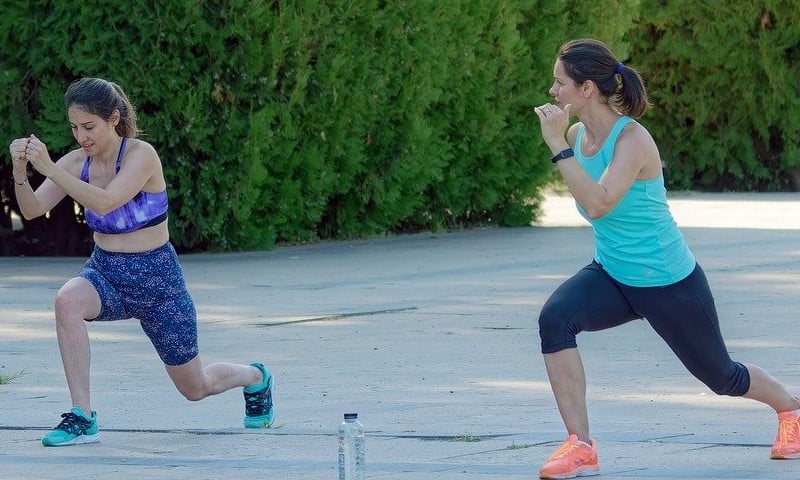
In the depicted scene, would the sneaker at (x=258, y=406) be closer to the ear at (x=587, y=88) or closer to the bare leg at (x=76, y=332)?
the bare leg at (x=76, y=332)

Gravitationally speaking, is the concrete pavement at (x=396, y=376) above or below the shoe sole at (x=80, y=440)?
below

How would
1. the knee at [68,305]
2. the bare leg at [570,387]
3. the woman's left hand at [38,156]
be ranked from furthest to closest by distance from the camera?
the knee at [68,305]
the woman's left hand at [38,156]
the bare leg at [570,387]

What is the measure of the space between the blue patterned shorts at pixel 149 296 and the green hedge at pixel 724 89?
1848cm

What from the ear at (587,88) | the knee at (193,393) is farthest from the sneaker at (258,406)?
the ear at (587,88)

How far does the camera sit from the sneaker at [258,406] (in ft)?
22.6

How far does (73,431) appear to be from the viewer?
21.4 feet

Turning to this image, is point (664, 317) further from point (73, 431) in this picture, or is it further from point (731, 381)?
point (73, 431)

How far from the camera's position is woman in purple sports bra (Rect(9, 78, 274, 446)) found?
21.6 ft

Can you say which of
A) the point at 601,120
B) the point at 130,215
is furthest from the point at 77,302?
the point at 601,120

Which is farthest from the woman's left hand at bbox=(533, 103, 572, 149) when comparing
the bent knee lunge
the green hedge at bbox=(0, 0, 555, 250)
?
the green hedge at bbox=(0, 0, 555, 250)

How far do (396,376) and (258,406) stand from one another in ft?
5.03

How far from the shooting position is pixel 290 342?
384 inches

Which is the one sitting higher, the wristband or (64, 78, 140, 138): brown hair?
(64, 78, 140, 138): brown hair

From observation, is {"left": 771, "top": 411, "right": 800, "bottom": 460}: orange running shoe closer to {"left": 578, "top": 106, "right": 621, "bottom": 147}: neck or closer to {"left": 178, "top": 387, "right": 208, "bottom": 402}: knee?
{"left": 578, "top": 106, "right": 621, "bottom": 147}: neck
